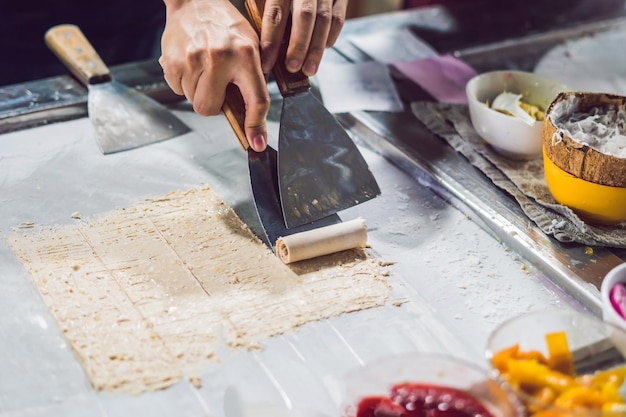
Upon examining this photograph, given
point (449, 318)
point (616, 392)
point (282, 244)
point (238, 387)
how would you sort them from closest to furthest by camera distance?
point (616, 392) < point (238, 387) < point (449, 318) < point (282, 244)

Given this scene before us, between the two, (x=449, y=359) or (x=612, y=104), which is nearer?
(x=449, y=359)

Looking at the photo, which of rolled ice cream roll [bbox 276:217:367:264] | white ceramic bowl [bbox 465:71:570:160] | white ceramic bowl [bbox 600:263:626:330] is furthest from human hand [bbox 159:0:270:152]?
white ceramic bowl [bbox 600:263:626:330]

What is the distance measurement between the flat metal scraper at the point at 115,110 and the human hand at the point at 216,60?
0.90 feet

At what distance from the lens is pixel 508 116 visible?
5.27 feet

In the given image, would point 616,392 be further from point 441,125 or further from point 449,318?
point 441,125

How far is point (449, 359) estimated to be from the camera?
975mm

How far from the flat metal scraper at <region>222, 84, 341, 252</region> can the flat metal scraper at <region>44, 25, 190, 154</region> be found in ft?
1.12

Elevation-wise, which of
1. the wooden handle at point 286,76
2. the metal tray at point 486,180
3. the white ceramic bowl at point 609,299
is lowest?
the metal tray at point 486,180

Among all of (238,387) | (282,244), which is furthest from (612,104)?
(238,387)

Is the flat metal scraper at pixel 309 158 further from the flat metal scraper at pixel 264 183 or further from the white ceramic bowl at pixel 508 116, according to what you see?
the white ceramic bowl at pixel 508 116

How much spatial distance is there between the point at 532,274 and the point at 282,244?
46 cm

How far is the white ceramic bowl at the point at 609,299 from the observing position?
1.07m

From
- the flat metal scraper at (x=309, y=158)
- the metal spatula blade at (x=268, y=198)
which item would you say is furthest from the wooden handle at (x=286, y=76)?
the metal spatula blade at (x=268, y=198)

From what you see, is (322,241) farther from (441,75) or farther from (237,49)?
(441,75)
